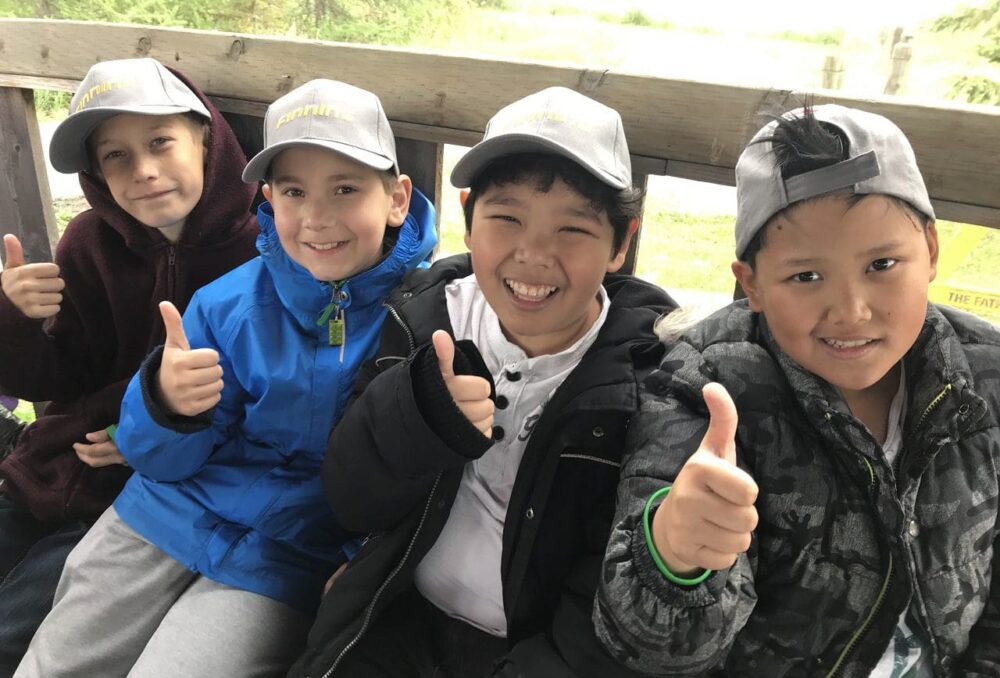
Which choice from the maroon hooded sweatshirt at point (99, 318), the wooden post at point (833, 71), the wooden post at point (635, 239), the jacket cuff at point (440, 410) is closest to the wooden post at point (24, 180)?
the maroon hooded sweatshirt at point (99, 318)

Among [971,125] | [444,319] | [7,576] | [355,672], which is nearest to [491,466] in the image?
[444,319]

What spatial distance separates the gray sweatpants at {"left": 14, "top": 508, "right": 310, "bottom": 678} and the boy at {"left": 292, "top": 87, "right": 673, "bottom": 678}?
157 mm

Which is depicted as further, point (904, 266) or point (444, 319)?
point (444, 319)

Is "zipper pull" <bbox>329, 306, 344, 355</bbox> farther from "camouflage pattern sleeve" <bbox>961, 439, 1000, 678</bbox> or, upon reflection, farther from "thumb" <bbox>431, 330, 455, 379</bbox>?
"camouflage pattern sleeve" <bbox>961, 439, 1000, 678</bbox>

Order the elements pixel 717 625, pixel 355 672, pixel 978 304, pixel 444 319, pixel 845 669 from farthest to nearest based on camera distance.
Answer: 1. pixel 978 304
2. pixel 444 319
3. pixel 355 672
4. pixel 845 669
5. pixel 717 625

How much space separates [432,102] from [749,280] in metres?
0.94

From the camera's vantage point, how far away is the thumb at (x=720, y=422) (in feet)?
3.27

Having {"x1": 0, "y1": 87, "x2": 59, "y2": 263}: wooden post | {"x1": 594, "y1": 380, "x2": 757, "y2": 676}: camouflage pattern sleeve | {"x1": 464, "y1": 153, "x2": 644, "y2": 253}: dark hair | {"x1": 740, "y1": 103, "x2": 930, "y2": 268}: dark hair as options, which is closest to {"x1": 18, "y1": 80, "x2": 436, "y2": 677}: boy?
{"x1": 464, "y1": 153, "x2": 644, "y2": 253}: dark hair

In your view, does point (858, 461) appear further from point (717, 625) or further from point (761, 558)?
point (717, 625)

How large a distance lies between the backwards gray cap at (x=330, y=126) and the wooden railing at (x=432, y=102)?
15cm

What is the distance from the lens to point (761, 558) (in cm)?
124

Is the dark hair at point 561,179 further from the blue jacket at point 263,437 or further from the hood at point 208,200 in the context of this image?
the hood at point 208,200

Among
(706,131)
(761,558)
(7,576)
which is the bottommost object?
(7,576)

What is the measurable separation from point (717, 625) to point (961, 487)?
480 millimetres
